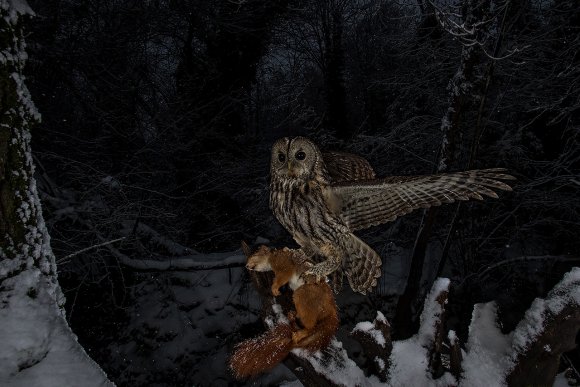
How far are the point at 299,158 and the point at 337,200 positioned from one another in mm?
254

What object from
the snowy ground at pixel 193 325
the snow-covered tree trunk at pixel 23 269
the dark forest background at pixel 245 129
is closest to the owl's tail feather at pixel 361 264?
the snow-covered tree trunk at pixel 23 269

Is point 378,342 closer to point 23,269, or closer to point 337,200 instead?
point 337,200

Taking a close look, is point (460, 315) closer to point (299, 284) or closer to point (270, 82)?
point (299, 284)

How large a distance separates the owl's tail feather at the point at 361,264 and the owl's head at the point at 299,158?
0.38m

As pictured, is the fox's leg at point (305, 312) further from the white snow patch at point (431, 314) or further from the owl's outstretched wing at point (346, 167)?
the owl's outstretched wing at point (346, 167)

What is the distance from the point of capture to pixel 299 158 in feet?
4.97

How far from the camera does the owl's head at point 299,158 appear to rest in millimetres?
1513

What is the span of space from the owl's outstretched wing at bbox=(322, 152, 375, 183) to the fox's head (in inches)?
19.2

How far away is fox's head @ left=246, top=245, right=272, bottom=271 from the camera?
5.09 feet

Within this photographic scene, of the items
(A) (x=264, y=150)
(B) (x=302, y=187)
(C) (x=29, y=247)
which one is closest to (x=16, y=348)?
(C) (x=29, y=247)

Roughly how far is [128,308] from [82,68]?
139 inches

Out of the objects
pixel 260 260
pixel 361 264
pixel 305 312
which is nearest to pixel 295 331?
pixel 305 312

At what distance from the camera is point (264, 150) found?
7.21 meters

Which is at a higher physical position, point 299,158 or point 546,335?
point 299,158
